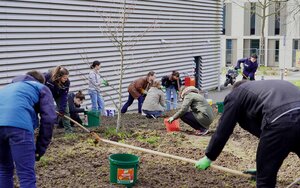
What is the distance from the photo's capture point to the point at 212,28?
22.9m

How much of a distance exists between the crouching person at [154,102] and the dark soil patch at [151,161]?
191cm

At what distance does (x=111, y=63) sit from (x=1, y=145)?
1062 centimetres

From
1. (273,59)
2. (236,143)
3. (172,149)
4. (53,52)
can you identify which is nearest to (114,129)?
(172,149)

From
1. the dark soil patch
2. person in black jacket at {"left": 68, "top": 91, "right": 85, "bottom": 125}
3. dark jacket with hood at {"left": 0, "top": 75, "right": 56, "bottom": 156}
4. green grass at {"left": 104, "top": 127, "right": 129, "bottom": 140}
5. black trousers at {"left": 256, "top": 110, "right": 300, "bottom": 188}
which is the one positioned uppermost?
dark jacket with hood at {"left": 0, "top": 75, "right": 56, "bottom": 156}

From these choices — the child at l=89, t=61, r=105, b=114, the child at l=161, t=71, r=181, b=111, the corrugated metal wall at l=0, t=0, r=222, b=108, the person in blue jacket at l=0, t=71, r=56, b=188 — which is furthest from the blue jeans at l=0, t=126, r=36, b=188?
the child at l=161, t=71, r=181, b=111

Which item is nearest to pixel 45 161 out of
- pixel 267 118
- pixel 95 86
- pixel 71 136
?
pixel 71 136

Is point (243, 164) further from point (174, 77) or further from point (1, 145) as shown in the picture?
point (174, 77)

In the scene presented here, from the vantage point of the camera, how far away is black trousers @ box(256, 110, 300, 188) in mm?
4250

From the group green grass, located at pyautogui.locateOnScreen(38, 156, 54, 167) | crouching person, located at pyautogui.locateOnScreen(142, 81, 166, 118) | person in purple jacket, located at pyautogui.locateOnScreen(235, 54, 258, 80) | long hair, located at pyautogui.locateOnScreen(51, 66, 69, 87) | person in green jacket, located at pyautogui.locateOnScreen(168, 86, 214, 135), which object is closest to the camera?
green grass, located at pyautogui.locateOnScreen(38, 156, 54, 167)

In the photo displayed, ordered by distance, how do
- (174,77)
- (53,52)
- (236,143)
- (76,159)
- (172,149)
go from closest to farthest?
(76,159) < (172,149) < (236,143) < (53,52) < (174,77)

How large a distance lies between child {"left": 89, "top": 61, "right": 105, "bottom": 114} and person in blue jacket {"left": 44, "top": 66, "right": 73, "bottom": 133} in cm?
294

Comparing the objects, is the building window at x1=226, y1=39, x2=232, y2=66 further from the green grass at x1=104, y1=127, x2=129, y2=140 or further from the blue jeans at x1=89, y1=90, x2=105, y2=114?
the green grass at x1=104, y1=127, x2=129, y2=140

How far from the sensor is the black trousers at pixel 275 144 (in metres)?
4.25

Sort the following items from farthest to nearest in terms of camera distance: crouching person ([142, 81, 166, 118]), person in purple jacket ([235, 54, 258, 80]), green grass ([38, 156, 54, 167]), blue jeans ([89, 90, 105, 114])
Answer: person in purple jacket ([235, 54, 258, 80])
blue jeans ([89, 90, 105, 114])
crouching person ([142, 81, 166, 118])
green grass ([38, 156, 54, 167])
